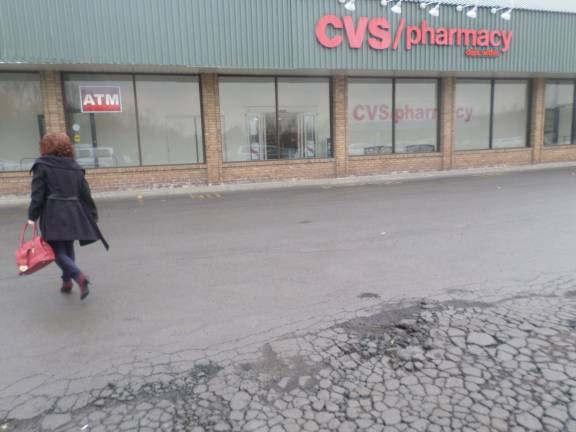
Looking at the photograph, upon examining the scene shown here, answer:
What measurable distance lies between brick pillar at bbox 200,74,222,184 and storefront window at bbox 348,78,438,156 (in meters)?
4.71

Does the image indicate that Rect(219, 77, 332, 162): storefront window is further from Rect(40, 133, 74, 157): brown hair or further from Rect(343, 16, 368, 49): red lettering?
Rect(40, 133, 74, 157): brown hair

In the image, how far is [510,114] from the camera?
18.6 meters

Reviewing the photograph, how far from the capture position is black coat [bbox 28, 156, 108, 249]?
456 centimetres

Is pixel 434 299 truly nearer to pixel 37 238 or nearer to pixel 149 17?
pixel 37 238

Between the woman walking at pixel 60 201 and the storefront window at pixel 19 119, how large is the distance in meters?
9.69

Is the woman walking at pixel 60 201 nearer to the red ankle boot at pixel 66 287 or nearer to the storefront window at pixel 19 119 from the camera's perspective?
the red ankle boot at pixel 66 287

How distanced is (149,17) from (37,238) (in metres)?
9.00

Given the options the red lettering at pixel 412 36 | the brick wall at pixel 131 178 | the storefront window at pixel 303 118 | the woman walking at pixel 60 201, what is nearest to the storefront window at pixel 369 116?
the storefront window at pixel 303 118

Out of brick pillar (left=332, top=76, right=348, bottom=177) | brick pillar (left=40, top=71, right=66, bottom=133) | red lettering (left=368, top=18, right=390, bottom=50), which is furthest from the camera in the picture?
brick pillar (left=332, top=76, right=348, bottom=177)

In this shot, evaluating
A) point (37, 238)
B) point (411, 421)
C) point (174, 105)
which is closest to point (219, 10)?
point (174, 105)

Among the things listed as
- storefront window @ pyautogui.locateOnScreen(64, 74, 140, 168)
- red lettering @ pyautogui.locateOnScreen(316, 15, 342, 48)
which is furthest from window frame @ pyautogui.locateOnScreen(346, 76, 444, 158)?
storefront window @ pyautogui.locateOnScreen(64, 74, 140, 168)

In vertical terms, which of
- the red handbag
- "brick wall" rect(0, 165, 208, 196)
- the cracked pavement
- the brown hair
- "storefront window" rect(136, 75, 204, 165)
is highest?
"storefront window" rect(136, 75, 204, 165)

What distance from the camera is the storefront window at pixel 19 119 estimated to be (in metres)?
12.6

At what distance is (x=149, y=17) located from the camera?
1179cm
